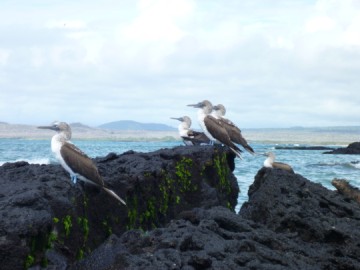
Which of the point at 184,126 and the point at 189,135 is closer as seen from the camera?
the point at 189,135

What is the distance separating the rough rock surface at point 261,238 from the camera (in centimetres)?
571

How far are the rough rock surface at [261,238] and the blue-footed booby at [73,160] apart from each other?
6.17 ft

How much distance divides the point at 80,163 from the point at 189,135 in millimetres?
7194

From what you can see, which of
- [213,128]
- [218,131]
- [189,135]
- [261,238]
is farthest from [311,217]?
[189,135]

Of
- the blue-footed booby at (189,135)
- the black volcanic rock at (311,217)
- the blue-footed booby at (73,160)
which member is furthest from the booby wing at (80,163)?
the blue-footed booby at (189,135)

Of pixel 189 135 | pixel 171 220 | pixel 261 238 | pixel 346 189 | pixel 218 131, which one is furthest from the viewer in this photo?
pixel 189 135

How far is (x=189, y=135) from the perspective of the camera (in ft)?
52.5

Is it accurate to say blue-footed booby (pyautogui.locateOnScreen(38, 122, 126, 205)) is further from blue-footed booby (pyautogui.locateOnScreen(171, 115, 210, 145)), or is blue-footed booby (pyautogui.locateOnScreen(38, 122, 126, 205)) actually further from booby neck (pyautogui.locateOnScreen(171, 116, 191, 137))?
booby neck (pyautogui.locateOnScreen(171, 116, 191, 137))

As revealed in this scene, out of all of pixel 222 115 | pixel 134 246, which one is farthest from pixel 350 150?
pixel 134 246

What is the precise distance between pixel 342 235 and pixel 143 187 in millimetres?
2729

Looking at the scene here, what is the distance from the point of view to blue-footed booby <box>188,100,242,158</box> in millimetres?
14250

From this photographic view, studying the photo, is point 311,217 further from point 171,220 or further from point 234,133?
point 234,133

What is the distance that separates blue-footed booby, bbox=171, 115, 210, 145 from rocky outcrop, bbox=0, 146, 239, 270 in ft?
9.00

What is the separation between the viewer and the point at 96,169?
8867 millimetres
